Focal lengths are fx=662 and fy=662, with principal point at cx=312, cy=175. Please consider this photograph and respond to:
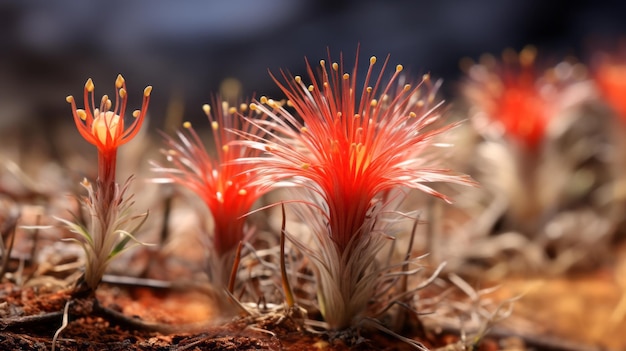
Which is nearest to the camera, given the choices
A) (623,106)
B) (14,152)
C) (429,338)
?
(429,338)

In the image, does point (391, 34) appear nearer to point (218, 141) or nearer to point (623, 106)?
point (623, 106)

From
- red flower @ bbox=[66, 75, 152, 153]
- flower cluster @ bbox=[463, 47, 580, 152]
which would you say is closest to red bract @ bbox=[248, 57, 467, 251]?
red flower @ bbox=[66, 75, 152, 153]

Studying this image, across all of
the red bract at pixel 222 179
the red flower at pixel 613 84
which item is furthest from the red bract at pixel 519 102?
the red bract at pixel 222 179

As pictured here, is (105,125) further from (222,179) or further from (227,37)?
(227,37)

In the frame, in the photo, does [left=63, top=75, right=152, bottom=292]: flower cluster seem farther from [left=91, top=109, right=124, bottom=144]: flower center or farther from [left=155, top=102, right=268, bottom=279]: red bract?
[left=155, top=102, right=268, bottom=279]: red bract

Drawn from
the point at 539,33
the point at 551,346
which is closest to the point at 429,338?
the point at 551,346

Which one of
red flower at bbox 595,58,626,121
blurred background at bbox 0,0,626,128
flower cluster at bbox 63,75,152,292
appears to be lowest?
flower cluster at bbox 63,75,152,292
